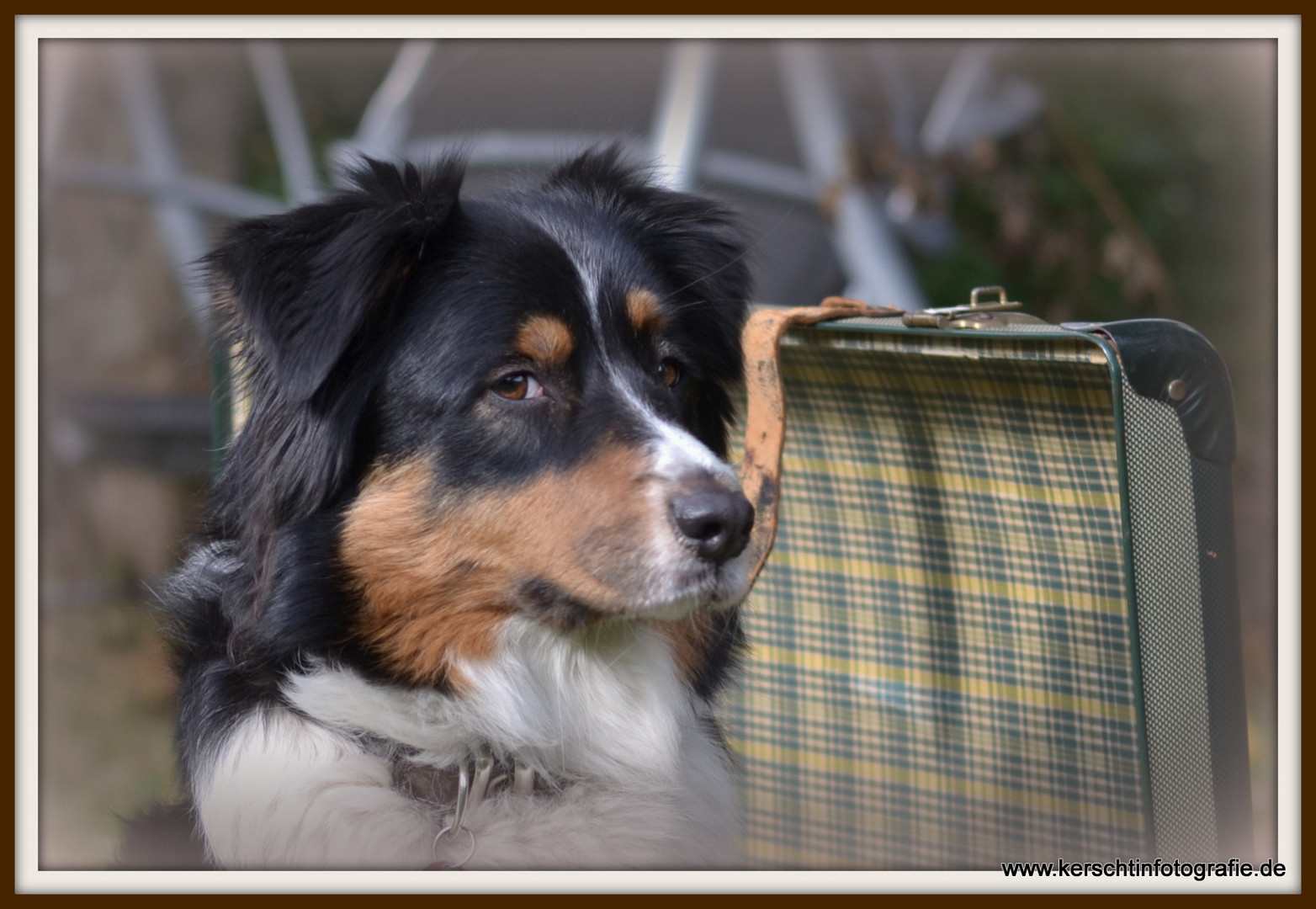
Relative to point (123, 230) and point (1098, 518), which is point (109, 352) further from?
point (1098, 518)

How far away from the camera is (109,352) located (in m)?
7.61

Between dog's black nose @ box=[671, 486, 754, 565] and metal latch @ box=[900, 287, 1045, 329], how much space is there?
867 millimetres

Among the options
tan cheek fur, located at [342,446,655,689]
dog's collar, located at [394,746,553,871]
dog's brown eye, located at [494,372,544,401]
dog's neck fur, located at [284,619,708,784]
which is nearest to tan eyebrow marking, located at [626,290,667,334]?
dog's brown eye, located at [494,372,544,401]

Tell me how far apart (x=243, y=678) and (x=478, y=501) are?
0.64 metres

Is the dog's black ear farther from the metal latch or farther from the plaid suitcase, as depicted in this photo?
the metal latch

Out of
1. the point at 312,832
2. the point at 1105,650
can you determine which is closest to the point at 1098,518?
the point at 1105,650

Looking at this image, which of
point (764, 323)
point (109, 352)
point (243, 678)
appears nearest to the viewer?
point (243, 678)

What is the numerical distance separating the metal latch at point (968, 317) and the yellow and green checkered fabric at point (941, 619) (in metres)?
0.04

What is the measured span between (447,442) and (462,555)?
9.9 inches

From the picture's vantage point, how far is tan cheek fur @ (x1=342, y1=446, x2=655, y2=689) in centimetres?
245

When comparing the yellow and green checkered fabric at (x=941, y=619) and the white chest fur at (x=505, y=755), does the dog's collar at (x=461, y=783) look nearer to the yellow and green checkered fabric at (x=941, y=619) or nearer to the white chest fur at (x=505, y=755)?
the white chest fur at (x=505, y=755)

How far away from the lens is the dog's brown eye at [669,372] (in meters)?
2.88

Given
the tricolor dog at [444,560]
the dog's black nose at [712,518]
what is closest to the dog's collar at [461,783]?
the tricolor dog at [444,560]

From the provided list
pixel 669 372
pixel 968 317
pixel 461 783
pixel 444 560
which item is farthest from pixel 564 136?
pixel 461 783
